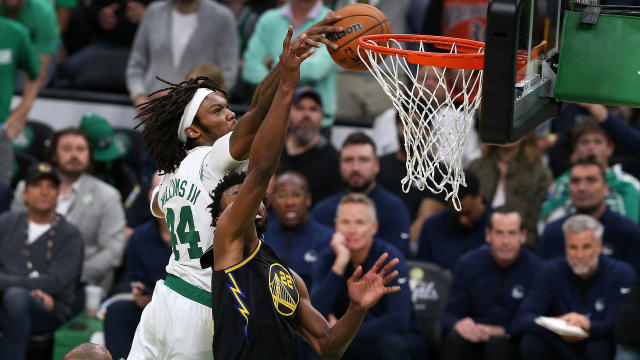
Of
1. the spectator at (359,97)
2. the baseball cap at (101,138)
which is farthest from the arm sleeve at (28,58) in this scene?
the spectator at (359,97)

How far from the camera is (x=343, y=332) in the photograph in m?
4.48

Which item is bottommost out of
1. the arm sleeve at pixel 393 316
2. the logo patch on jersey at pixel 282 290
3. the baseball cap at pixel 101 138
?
the arm sleeve at pixel 393 316

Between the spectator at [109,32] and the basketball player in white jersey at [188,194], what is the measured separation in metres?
5.54

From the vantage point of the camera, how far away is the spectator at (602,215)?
7.56m

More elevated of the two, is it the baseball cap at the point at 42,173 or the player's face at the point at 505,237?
the baseball cap at the point at 42,173

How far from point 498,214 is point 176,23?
12.1ft

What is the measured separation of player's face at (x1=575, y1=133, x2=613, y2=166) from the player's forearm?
4419 mm

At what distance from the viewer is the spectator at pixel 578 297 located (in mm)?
6875

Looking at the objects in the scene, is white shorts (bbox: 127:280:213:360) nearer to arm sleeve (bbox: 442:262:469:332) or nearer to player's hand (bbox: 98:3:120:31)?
arm sleeve (bbox: 442:262:469:332)

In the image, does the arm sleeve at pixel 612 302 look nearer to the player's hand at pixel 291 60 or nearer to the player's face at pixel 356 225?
the player's face at pixel 356 225

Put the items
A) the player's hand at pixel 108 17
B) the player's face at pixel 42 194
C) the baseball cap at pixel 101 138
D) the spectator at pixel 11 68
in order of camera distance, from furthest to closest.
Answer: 1. the player's hand at pixel 108 17
2. the baseball cap at pixel 101 138
3. the spectator at pixel 11 68
4. the player's face at pixel 42 194

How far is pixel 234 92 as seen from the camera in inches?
379

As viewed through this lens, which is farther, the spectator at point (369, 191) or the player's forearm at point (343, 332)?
the spectator at point (369, 191)

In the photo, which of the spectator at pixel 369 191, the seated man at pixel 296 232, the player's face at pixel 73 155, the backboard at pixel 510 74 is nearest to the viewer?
the backboard at pixel 510 74
